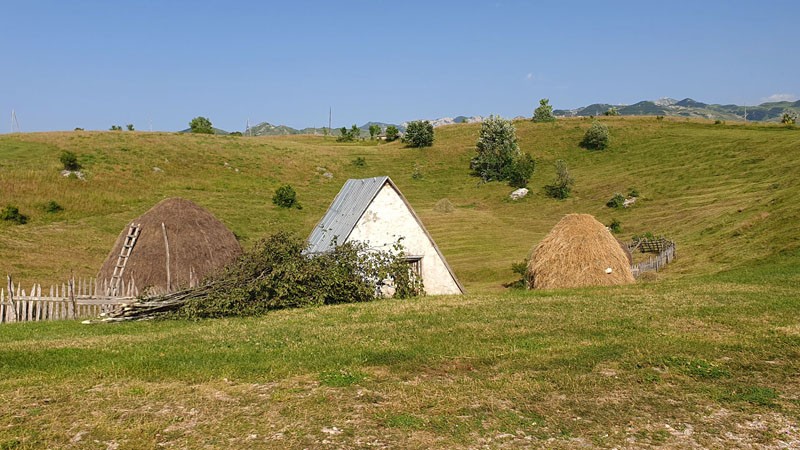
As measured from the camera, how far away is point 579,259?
88.4 feet

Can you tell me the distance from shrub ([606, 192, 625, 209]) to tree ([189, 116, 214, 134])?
75.3m

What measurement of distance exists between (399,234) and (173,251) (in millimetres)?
8367

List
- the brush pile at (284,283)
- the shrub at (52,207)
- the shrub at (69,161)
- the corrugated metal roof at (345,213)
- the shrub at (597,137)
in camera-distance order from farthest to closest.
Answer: the shrub at (597,137), the shrub at (69,161), the shrub at (52,207), the corrugated metal roof at (345,213), the brush pile at (284,283)

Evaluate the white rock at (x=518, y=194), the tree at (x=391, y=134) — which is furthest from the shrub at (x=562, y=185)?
the tree at (x=391, y=134)

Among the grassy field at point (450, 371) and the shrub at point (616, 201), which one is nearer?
the grassy field at point (450, 371)

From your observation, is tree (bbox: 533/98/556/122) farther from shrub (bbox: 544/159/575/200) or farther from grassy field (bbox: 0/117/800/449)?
grassy field (bbox: 0/117/800/449)

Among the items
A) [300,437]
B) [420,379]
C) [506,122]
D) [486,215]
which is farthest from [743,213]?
[506,122]

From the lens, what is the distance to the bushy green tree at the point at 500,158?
75.4 meters

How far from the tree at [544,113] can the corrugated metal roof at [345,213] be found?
285ft

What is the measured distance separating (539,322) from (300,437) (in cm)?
847

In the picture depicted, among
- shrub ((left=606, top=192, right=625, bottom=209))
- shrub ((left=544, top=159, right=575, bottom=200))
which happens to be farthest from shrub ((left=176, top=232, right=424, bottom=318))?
shrub ((left=544, top=159, right=575, bottom=200))

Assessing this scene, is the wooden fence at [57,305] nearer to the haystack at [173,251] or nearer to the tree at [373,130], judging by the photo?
the haystack at [173,251]

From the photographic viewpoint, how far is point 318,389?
9.98m

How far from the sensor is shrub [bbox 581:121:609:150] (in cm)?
8600
